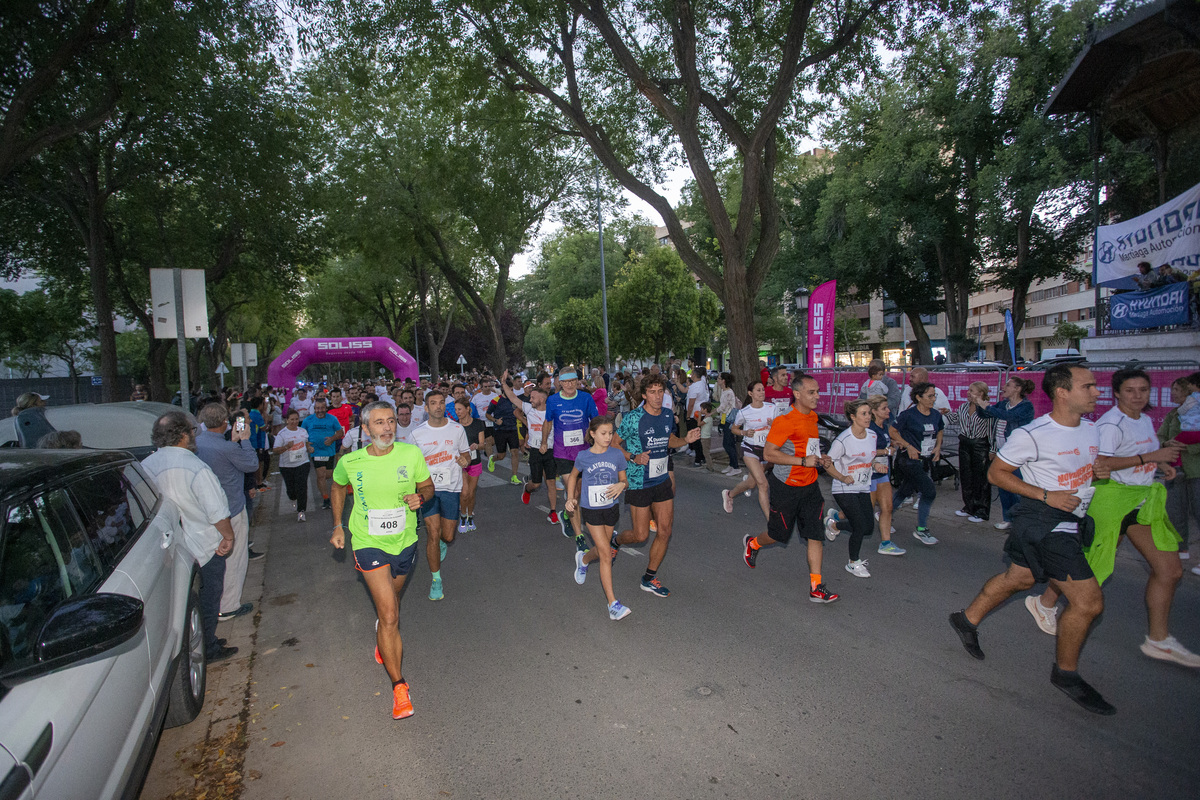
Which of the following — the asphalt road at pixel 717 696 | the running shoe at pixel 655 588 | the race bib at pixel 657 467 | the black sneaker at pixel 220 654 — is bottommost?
the black sneaker at pixel 220 654

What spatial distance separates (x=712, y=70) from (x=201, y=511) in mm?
13228

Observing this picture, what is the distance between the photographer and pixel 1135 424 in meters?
4.23

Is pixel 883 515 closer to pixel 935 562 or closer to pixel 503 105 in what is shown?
pixel 935 562

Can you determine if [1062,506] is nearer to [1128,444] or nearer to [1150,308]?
[1128,444]

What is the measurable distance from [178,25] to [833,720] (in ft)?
42.1

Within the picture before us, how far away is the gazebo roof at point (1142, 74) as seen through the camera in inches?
461

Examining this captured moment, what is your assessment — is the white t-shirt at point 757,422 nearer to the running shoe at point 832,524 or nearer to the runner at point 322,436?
the running shoe at point 832,524

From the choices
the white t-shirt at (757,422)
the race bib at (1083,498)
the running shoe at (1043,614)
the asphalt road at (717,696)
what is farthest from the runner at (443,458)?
the race bib at (1083,498)

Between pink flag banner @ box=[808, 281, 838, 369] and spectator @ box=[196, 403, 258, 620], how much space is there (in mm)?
13001

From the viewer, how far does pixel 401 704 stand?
377cm

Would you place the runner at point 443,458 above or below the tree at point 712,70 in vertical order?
below

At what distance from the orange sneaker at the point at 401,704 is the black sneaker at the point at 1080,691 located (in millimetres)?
3668

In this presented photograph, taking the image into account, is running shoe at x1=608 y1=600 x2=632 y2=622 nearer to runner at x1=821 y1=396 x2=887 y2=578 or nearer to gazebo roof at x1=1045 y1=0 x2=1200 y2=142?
runner at x1=821 y1=396 x2=887 y2=578

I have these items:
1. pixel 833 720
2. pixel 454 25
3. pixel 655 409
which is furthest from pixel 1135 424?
pixel 454 25
